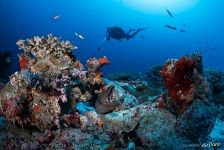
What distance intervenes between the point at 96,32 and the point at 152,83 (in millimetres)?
110985

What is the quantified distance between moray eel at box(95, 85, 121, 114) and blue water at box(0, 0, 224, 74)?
288 ft

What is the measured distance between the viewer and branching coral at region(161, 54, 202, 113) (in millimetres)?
5449

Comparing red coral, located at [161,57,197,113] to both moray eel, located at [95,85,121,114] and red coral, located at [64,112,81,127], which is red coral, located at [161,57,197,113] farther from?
red coral, located at [64,112,81,127]

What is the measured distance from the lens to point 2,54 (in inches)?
551

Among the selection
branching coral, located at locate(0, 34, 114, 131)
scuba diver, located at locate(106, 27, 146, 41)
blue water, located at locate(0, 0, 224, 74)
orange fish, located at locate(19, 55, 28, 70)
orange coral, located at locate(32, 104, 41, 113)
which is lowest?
orange coral, located at locate(32, 104, 41, 113)

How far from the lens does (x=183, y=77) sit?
553cm

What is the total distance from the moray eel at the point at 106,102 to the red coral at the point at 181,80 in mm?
1739

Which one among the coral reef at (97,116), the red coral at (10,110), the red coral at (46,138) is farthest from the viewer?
the red coral at (10,110)

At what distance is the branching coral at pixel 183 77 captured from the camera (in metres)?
5.45

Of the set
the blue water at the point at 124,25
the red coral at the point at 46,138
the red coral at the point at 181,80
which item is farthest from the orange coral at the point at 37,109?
the blue water at the point at 124,25

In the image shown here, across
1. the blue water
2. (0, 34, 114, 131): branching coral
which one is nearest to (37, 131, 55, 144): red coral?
(0, 34, 114, 131): branching coral

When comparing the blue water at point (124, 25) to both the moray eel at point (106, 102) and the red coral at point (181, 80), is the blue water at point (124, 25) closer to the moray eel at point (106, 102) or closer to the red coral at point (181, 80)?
the moray eel at point (106, 102)

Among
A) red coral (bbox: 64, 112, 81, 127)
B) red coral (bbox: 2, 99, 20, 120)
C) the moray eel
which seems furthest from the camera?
the moray eel

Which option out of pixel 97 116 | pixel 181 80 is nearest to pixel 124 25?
pixel 97 116
